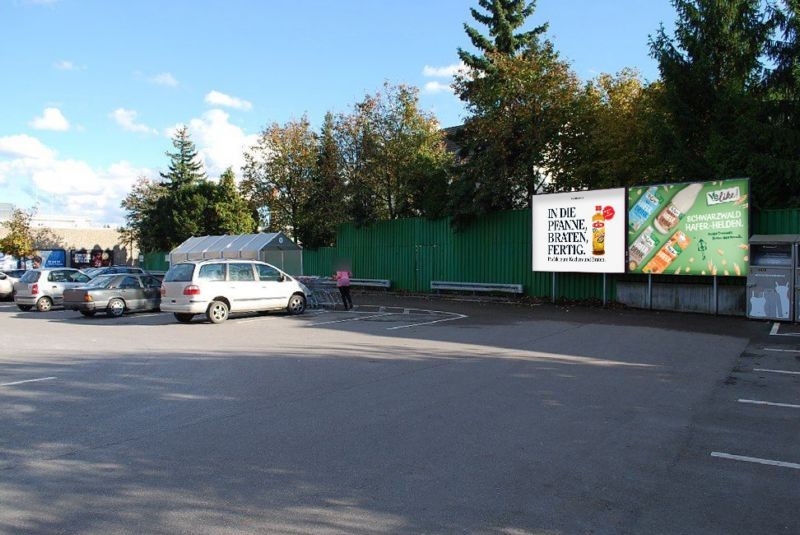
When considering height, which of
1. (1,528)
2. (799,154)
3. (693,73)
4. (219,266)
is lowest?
(1,528)

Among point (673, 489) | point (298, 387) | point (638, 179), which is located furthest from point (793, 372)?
point (638, 179)

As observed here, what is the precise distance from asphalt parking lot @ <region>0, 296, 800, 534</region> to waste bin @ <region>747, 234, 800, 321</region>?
386 centimetres

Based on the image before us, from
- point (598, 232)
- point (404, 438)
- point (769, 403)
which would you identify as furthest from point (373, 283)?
point (404, 438)

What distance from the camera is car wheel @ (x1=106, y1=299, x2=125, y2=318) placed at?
66.5 ft

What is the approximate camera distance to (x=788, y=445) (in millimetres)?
5977

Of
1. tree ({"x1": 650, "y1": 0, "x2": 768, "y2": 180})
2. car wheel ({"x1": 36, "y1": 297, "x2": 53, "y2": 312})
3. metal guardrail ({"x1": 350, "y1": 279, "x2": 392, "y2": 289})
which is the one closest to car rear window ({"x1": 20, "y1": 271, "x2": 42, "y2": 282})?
car wheel ({"x1": 36, "y1": 297, "x2": 53, "y2": 312})

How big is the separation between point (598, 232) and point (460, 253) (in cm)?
700

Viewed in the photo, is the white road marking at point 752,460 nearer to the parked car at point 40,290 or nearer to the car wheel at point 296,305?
the car wheel at point 296,305

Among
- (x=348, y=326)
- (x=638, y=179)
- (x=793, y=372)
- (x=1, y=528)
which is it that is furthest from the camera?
(x=638, y=179)

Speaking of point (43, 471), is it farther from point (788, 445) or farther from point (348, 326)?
point (348, 326)

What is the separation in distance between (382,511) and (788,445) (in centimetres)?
406

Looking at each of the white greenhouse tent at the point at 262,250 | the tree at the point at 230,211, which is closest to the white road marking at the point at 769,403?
the white greenhouse tent at the point at 262,250

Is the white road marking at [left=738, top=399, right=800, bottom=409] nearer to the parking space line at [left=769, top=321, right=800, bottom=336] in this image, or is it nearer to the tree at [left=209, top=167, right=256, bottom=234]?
the parking space line at [left=769, top=321, right=800, bottom=336]

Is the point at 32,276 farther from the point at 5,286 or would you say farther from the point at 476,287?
the point at 476,287
